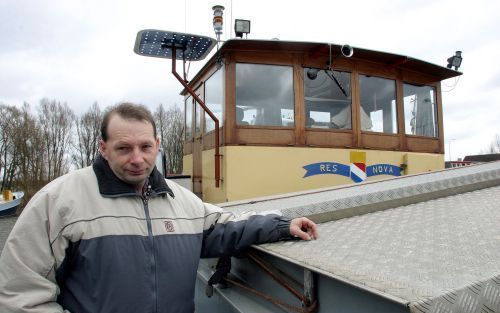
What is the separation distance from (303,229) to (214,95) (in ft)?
12.1

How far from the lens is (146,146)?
1.83 m

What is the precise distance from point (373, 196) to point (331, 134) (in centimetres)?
273

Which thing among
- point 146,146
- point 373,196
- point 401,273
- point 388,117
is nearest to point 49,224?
point 146,146

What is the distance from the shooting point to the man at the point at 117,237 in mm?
1525

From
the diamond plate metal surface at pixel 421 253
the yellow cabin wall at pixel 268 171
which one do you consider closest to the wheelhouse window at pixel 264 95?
the yellow cabin wall at pixel 268 171

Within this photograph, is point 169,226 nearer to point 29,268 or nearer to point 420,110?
point 29,268

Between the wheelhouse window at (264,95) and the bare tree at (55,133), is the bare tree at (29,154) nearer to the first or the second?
the bare tree at (55,133)

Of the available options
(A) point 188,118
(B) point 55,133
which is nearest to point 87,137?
(B) point 55,133

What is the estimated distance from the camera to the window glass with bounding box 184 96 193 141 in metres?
6.65

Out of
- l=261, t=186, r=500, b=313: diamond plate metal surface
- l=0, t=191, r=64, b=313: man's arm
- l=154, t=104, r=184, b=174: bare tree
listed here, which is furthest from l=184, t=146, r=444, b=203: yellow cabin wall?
l=154, t=104, r=184, b=174: bare tree

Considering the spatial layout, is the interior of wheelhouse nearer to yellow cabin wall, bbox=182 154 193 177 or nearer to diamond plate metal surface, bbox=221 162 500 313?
yellow cabin wall, bbox=182 154 193 177

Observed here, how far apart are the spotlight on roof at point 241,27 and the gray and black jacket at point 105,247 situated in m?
3.42

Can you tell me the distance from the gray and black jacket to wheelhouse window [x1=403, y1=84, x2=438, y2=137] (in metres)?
4.34

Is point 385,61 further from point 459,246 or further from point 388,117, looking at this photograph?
point 459,246
